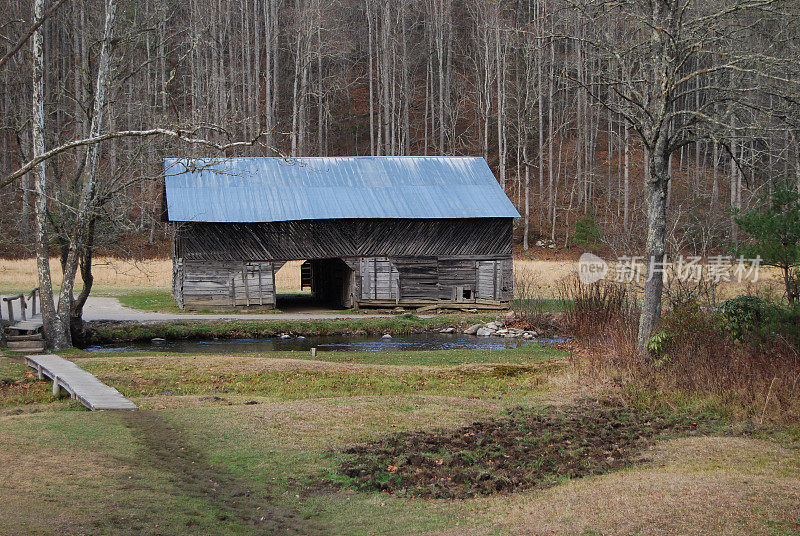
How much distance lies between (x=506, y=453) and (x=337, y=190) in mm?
27712

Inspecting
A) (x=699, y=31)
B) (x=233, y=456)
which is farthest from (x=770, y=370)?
(x=233, y=456)

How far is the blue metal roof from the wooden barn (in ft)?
0.18

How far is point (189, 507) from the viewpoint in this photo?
7.86 metres

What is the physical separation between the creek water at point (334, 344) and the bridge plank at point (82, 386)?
8085 mm

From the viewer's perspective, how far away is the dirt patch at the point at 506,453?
902 centimetres

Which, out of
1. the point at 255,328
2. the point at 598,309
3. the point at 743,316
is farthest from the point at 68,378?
the point at 255,328

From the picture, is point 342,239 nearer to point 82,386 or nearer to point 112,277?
point 112,277

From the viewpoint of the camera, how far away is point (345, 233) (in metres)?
35.6

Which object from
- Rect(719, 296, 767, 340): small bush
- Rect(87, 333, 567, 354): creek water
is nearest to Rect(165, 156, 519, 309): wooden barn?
Rect(87, 333, 567, 354): creek water

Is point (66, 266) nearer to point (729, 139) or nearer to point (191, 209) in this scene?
point (191, 209)

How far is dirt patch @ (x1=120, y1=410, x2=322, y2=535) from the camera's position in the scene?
7.77m

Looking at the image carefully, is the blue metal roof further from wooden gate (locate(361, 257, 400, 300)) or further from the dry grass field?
the dry grass field

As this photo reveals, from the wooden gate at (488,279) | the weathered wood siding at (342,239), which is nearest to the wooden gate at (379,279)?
the weathered wood siding at (342,239)

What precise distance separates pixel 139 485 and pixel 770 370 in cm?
964
